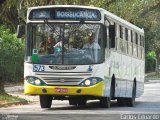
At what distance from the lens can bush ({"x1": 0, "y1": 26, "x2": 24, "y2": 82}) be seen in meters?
38.8

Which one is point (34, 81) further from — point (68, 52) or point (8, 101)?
point (8, 101)

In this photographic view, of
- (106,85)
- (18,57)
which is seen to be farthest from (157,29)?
(106,85)

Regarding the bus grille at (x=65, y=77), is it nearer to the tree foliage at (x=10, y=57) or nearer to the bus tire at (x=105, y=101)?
the bus tire at (x=105, y=101)

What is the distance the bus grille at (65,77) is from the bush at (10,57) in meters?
17.8

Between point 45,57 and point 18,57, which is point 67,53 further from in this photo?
point 18,57

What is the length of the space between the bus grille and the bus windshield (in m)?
0.34

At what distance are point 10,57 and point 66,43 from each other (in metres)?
19.3

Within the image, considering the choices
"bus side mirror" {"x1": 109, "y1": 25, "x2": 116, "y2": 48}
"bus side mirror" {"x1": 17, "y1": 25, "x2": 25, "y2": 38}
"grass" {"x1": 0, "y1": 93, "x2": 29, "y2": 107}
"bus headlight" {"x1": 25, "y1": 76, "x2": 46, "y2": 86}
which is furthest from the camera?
"grass" {"x1": 0, "y1": 93, "x2": 29, "y2": 107}

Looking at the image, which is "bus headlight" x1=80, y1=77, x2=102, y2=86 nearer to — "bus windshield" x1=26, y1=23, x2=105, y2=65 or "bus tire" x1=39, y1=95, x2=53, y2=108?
"bus windshield" x1=26, y1=23, x2=105, y2=65

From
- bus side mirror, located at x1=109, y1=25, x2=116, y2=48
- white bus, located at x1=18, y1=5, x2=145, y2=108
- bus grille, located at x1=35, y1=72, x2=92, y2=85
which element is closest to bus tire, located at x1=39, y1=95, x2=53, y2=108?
white bus, located at x1=18, y1=5, x2=145, y2=108

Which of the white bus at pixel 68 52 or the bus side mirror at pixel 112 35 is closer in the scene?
the white bus at pixel 68 52

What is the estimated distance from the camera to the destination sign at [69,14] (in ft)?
68.4

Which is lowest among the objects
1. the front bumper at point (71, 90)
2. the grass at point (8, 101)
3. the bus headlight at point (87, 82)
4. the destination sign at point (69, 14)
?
the grass at point (8, 101)

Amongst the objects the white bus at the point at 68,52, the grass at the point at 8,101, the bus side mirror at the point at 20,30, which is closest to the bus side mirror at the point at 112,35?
the white bus at the point at 68,52
